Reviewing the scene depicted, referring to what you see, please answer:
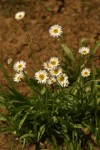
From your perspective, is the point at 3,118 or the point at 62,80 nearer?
the point at 62,80

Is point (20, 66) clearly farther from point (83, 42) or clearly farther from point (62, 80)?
point (83, 42)

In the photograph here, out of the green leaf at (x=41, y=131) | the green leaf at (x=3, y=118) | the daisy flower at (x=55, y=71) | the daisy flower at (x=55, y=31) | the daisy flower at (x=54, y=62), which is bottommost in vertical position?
the green leaf at (x=41, y=131)

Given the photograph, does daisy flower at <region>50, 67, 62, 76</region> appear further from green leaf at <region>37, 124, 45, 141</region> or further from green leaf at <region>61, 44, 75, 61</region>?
green leaf at <region>61, 44, 75, 61</region>

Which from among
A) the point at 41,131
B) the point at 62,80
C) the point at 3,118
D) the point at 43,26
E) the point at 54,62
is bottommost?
the point at 41,131

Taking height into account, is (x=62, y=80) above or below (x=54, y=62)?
below

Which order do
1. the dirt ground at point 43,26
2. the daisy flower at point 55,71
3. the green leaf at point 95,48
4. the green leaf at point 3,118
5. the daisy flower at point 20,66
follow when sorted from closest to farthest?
the daisy flower at point 55,71, the daisy flower at point 20,66, the green leaf at point 3,118, the green leaf at point 95,48, the dirt ground at point 43,26

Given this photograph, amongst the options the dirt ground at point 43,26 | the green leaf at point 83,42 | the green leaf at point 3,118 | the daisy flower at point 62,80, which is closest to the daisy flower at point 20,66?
the daisy flower at point 62,80

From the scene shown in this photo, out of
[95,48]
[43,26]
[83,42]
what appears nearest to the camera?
[95,48]

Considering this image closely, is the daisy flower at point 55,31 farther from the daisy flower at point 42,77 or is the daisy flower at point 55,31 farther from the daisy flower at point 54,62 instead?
the daisy flower at point 42,77

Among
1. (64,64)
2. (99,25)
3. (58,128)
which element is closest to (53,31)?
(64,64)

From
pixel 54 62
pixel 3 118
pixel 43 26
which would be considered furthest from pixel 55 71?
pixel 43 26
